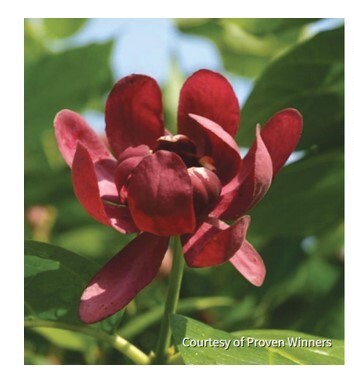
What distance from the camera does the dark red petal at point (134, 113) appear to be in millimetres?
1092

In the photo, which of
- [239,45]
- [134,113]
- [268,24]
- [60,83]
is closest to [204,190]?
[134,113]

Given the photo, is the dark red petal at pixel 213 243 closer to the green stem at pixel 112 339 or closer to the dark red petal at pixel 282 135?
the dark red petal at pixel 282 135

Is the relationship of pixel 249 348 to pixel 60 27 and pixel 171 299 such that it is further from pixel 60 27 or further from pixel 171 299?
pixel 60 27

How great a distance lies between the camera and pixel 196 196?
3.20 ft

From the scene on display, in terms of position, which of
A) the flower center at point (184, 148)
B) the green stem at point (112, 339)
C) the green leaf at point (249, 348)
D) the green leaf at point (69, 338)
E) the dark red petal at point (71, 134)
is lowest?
the green leaf at point (249, 348)

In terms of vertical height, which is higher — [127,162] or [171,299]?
[127,162]

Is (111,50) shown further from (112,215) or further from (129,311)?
(112,215)

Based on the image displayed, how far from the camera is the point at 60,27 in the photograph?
204 centimetres

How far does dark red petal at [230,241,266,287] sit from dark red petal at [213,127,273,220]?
0.17ft

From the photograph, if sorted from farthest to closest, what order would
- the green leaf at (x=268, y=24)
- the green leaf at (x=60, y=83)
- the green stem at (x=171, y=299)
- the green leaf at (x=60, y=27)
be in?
1. the green leaf at (x=60, y=27)
2. the green leaf at (x=60, y=83)
3. the green leaf at (x=268, y=24)
4. the green stem at (x=171, y=299)

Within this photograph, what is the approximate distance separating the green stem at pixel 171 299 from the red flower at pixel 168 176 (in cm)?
3

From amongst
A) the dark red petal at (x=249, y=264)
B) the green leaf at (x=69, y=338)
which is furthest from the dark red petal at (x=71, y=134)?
the green leaf at (x=69, y=338)

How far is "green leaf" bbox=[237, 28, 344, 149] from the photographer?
4.74 feet

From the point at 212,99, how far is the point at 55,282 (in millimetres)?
316
